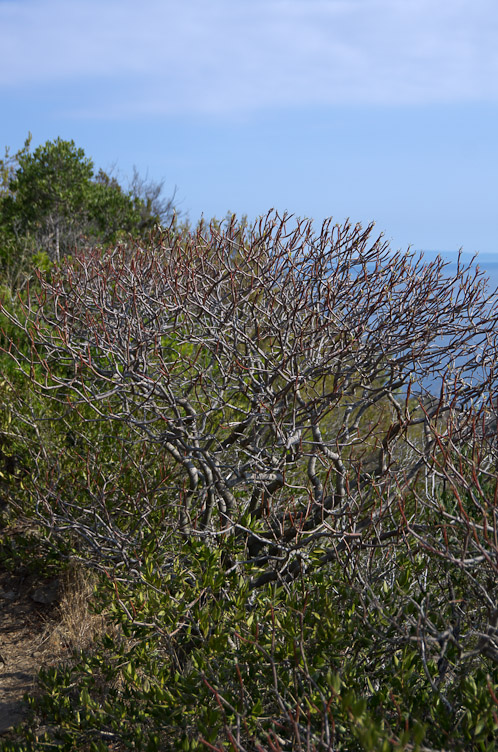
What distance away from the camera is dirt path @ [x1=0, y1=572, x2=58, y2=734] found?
4508 mm

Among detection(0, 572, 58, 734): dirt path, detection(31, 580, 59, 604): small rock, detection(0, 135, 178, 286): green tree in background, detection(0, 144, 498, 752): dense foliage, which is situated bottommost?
detection(0, 572, 58, 734): dirt path

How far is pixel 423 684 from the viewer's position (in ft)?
9.02

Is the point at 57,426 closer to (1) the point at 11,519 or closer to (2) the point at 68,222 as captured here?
(1) the point at 11,519

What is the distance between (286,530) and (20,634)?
2.80m

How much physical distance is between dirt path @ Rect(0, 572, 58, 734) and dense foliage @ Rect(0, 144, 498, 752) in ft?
1.21

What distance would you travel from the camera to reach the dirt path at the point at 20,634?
451 centimetres

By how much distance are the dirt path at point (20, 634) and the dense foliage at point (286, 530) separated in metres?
0.37

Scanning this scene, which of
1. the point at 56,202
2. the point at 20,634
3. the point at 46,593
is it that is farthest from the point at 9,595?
the point at 56,202

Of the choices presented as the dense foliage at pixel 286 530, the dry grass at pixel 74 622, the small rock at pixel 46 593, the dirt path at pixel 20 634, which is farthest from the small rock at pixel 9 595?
the dry grass at pixel 74 622

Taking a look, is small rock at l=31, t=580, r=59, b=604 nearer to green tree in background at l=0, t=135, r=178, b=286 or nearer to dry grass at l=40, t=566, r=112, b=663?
dry grass at l=40, t=566, r=112, b=663

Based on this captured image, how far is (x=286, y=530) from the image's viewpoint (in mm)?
3865

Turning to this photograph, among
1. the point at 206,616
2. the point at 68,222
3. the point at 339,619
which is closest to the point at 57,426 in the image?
the point at 206,616

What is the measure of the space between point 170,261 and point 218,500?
1789mm

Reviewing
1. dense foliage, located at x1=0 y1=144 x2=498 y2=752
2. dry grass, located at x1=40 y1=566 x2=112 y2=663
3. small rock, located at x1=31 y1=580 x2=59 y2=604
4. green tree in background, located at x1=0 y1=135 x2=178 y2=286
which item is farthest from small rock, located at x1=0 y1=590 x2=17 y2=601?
green tree in background, located at x1=0 y1=135 x2=178 y2=286
